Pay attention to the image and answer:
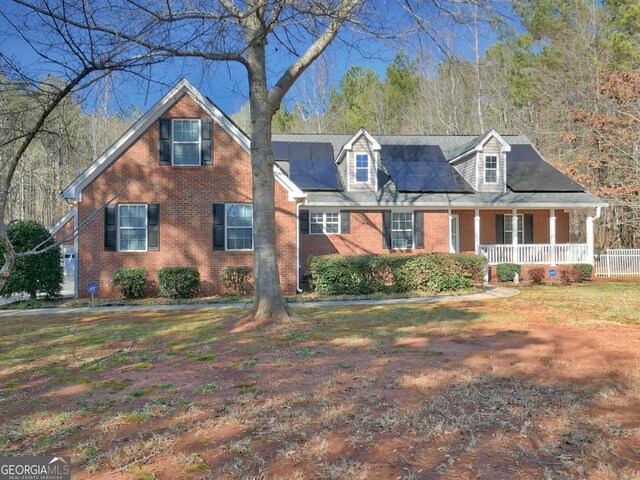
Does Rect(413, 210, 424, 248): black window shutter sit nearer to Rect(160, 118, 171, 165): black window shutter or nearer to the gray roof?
the gray roof

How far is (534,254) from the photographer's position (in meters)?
18.2

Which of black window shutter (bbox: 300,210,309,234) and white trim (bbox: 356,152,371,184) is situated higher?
white trim (bbox: 356,152,371,184)

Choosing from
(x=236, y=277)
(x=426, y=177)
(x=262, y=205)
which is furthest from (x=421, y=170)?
(x=262, y=205)

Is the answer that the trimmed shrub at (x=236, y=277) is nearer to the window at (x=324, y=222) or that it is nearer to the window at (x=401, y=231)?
the window at (x=324, y=222)

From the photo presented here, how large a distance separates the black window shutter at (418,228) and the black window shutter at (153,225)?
982 centimetres

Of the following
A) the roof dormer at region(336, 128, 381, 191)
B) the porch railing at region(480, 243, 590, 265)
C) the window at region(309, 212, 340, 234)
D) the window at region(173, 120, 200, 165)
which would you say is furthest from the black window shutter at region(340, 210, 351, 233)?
the window at region(173, 120, 200, 165)

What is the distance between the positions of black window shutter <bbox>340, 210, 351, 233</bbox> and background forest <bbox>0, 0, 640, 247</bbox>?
251 inches

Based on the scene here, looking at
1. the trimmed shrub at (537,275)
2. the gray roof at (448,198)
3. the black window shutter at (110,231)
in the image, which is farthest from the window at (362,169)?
the black window shutter at (110,231)

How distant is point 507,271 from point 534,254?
67.4 inches

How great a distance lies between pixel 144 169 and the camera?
14164 millimetres


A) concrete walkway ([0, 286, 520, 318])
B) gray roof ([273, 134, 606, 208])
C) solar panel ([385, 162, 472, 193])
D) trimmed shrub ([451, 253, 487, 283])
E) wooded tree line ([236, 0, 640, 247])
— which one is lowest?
concrete walkway ([0, 286, 520, 318])

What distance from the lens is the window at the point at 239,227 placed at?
47.2ft

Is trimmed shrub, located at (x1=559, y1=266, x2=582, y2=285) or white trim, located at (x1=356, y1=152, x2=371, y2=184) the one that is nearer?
trimmed shrub, located at (x1=559, y1=266, x2=582, y2=285)

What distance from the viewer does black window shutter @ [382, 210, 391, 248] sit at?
17.7 meters
